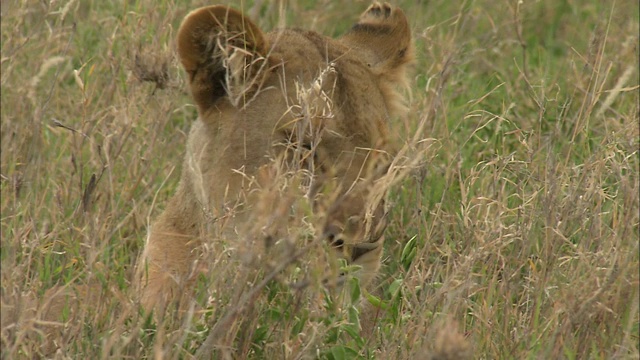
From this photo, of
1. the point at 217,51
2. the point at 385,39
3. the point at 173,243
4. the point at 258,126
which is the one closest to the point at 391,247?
the point at 385,39

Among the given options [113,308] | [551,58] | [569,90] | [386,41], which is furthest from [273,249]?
[551,58]

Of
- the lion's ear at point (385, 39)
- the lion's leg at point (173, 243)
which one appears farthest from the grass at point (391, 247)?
the lion's ear at point (385, 39)

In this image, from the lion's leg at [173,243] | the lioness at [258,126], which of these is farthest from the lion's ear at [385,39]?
the lion's leg at [173,243]

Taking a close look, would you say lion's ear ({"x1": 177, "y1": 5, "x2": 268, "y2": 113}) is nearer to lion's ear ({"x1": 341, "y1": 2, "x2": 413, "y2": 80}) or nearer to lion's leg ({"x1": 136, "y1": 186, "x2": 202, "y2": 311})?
lion's leg ({"x1": 136, "y1": 186, "x2": 202, "y2": 311})

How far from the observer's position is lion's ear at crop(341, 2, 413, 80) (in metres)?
3.78

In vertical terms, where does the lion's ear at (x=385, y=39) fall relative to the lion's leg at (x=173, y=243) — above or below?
above

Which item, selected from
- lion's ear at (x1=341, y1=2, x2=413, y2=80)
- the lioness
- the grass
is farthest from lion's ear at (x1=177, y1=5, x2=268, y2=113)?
lion's ear at (x1=341, y1=2, x2=413, y2=80)

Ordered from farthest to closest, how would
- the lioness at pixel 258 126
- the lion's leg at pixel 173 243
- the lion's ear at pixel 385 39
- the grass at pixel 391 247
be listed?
1. the lion's ear at pixel 385 39
2. the lion's leg at pixel 173 243
3. the lioness at pixel 258 126
4. the grass at pixel 391 247

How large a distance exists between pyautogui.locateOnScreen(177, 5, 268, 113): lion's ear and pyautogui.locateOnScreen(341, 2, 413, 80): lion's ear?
1.79 ft

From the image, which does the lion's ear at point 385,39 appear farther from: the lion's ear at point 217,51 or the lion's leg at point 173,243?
the lion's leg at point 173,243

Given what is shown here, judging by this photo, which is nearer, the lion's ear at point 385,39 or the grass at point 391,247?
the grass at point 391,247

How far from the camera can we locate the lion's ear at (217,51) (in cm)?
319

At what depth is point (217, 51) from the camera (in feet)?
10.8

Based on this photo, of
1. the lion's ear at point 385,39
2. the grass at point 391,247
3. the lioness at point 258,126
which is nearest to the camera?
the grass at point 391,247
